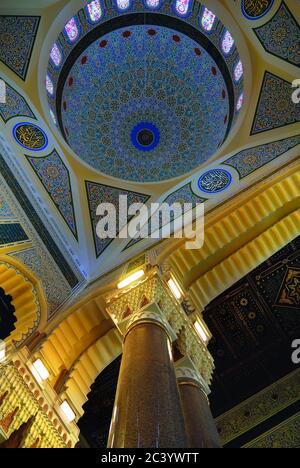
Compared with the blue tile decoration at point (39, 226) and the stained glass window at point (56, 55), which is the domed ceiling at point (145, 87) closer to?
the stained glass window at point (56, 55)

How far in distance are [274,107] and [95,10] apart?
2.76 m

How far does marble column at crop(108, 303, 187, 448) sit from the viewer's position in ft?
7.52

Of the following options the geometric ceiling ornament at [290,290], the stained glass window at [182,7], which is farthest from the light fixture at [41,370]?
the stained glass window at [182,7]

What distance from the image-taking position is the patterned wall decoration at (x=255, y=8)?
560 centimetres

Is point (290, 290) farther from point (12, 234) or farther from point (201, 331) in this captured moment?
point (12, 234)

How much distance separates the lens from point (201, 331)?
4.54m

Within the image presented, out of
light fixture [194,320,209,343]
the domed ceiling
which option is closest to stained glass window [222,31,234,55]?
the domed ceiling

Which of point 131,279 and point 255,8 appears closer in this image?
point 131,279

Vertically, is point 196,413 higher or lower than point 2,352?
→ lower

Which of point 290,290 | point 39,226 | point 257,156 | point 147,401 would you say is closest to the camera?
point 147,401

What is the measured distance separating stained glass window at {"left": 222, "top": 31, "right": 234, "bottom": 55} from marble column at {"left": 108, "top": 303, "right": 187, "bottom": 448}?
4331 millimetres

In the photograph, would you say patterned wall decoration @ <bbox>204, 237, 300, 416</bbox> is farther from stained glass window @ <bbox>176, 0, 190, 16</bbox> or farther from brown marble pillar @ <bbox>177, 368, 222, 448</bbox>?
stained glass window @ <bbox>176, 0, 190, 16</bbox>

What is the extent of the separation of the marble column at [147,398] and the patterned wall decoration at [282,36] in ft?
12.9

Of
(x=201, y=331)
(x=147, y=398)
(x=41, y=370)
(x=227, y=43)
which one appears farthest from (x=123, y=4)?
(x=147, y=398)
